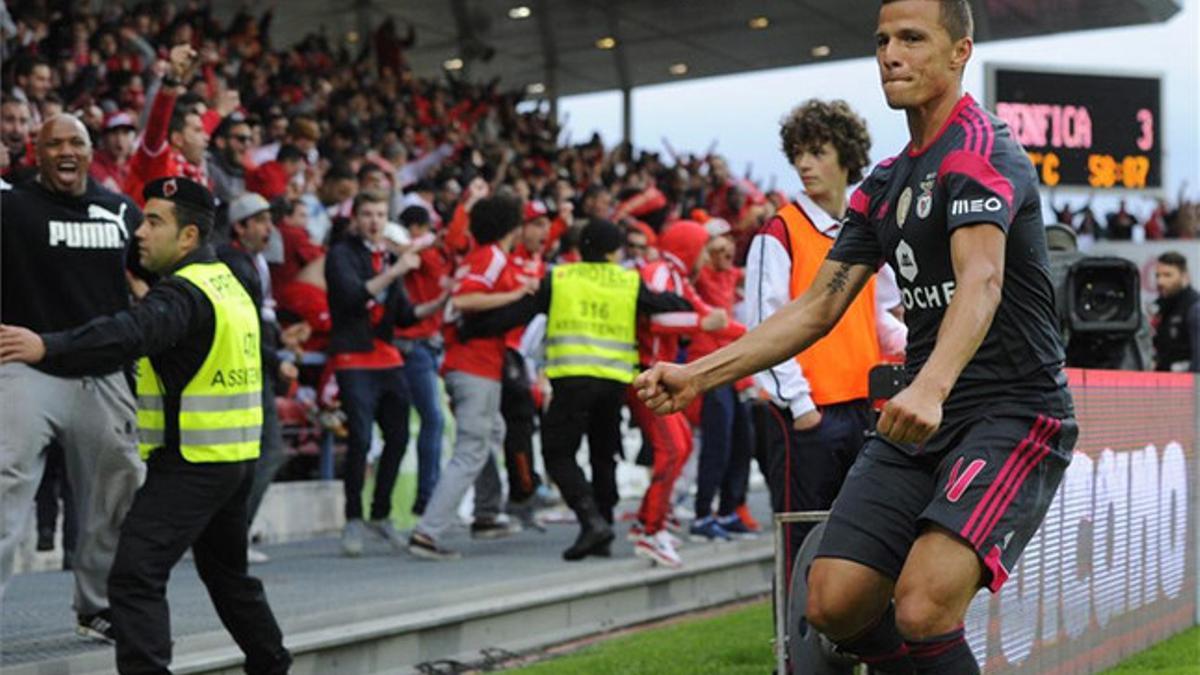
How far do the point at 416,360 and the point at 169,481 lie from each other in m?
5.78

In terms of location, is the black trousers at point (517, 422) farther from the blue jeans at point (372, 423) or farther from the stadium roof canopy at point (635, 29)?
the stadium roof canopy at point (635, 29)

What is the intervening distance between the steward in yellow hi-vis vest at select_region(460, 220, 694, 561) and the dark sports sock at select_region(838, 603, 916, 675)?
6313 mm

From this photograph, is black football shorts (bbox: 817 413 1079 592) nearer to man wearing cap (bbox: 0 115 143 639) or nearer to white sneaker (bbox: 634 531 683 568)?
man wearing cap (bbox: 0 115 143 639)

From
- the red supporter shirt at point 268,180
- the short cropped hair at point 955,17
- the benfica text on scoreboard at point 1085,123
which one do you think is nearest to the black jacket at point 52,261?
the short cropped hair at point 955,17

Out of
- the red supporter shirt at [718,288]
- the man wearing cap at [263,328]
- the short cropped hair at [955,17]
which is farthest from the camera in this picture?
the red supporter shirt at [718,288]

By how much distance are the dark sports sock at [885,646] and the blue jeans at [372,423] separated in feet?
22.5

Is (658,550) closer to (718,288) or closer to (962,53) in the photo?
(718,288)

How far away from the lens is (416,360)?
13.0 meters

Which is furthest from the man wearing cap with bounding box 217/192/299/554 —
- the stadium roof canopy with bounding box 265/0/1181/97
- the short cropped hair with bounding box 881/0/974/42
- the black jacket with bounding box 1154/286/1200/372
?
the stadium roof canopy with bounding box 265/0/1181/97

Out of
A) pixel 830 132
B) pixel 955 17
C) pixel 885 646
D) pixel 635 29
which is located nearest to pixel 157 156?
pixel 830 132

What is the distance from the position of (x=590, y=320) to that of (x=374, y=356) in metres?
1.42

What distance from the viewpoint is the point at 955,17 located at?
16.7 feet

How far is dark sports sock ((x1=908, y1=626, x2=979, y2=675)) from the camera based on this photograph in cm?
498

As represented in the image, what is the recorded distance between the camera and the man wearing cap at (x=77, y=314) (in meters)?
8.13
